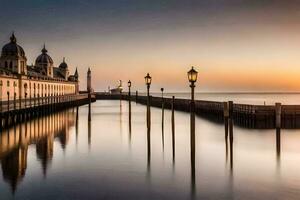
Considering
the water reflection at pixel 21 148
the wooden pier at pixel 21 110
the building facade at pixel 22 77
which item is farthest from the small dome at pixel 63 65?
the water reflection at pixel 21 148

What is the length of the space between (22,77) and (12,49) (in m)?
15.0

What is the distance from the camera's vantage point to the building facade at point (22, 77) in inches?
3295

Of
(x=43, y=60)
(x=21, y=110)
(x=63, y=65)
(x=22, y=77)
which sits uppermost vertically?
(x=63, y=65)

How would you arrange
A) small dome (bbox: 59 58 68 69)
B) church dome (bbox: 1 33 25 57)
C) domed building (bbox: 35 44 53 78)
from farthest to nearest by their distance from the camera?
1. small dome (bbox: 59 58 68 69)
2. domed building (bbox: 35 44 53 78)
3. church dome (bbox: 1 33 25 57)

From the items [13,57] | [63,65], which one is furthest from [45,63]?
[13,57]

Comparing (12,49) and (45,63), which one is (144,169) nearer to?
(12,49)

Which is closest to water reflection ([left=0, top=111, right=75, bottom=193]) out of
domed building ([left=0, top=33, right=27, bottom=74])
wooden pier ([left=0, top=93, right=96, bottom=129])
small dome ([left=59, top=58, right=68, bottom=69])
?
wooden pier ([left=0, top=93, right=96, bottom=129])

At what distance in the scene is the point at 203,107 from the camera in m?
67.0

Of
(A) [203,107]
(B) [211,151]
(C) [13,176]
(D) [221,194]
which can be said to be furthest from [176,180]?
(A) [203,107]

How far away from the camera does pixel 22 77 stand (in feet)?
308

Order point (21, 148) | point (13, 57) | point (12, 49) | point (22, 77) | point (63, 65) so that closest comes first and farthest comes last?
point (21, 148), point (22, 77), point (13, 57), point (12, 49), point (63, 65)

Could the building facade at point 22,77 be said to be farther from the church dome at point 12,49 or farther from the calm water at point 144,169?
the calm water at point 144,169

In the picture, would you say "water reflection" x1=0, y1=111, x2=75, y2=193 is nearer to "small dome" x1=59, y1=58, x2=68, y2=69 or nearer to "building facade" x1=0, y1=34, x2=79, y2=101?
"building facade" x1=0, y1=34, x2=79, y2=101

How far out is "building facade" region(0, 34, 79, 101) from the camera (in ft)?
275
